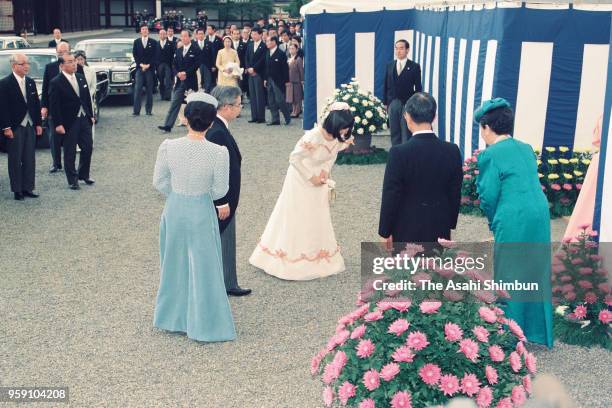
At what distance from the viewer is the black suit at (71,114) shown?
10555mm

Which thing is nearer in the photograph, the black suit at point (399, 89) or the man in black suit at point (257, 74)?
the black suit at point (399, 89)

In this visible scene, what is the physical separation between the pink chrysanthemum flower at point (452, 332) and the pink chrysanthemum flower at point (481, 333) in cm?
8

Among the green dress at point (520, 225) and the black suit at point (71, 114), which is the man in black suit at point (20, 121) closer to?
the black suit at point (71, 114)

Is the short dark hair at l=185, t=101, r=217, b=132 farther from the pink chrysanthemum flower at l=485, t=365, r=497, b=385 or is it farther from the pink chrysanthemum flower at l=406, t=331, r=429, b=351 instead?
the pink chrysanthemum flower at l=485, t=365, r=497, b=385

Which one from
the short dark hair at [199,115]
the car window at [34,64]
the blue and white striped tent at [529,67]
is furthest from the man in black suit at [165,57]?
the short dark hair at [199,115]

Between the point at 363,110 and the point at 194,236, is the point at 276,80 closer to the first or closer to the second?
the point at 363,110

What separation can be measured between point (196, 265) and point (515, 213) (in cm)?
229

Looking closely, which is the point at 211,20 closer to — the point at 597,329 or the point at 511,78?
the point at 511,78

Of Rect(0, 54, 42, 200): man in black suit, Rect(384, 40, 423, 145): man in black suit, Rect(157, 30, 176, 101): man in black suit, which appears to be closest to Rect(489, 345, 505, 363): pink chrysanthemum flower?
Rect(0, 54, 42, 200): man in black suit

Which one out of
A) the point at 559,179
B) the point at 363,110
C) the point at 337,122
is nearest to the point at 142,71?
the point at 363,110

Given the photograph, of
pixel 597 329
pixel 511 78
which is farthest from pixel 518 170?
pixel 511 78

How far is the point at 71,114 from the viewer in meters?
10.6

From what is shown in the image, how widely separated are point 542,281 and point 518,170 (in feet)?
2.69

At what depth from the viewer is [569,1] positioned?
30.8 ft
